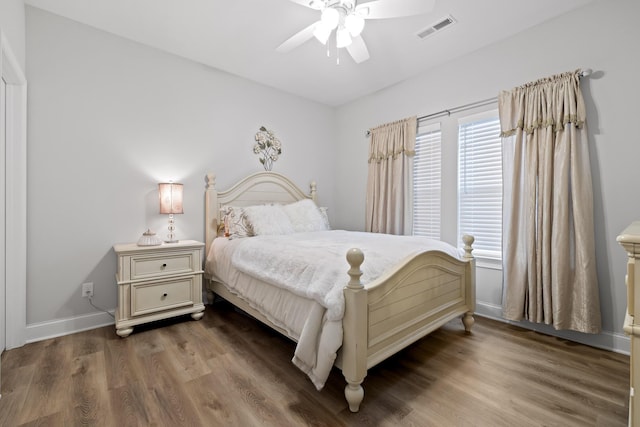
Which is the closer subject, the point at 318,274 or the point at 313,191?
the point at 318,274

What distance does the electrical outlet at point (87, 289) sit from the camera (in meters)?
2.54

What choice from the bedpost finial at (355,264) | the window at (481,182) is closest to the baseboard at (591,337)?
the window at (481,182)

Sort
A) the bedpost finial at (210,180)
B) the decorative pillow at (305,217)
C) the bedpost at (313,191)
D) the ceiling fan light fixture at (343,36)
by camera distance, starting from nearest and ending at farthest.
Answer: the ceiling fan light fixture at (343,36)
the bedpost finial at (210,180)
the decorative pillow at (305,217)
the bedpost at (313,191)

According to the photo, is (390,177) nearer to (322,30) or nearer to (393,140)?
(393,140)

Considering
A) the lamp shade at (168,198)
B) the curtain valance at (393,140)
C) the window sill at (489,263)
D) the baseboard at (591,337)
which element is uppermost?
the curtain valance at (393,140)

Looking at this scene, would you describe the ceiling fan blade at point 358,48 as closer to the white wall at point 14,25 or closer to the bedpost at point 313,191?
the bedpost at point 313,191

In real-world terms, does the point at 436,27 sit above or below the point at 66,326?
above

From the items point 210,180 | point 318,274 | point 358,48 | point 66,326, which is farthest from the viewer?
point 210,180

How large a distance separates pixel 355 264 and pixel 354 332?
0.35m

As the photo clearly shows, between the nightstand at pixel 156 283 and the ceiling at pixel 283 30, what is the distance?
77.4 inches

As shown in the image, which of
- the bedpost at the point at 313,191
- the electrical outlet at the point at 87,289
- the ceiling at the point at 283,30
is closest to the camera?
the ceiling at the point at 283,30

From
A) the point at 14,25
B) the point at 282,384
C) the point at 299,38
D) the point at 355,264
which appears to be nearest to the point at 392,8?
the point at 299,38

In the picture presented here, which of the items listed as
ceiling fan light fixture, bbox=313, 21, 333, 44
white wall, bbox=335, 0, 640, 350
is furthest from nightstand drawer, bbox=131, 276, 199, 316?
white wall, bbox=335, 0, 640, 350

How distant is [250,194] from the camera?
357 cm
